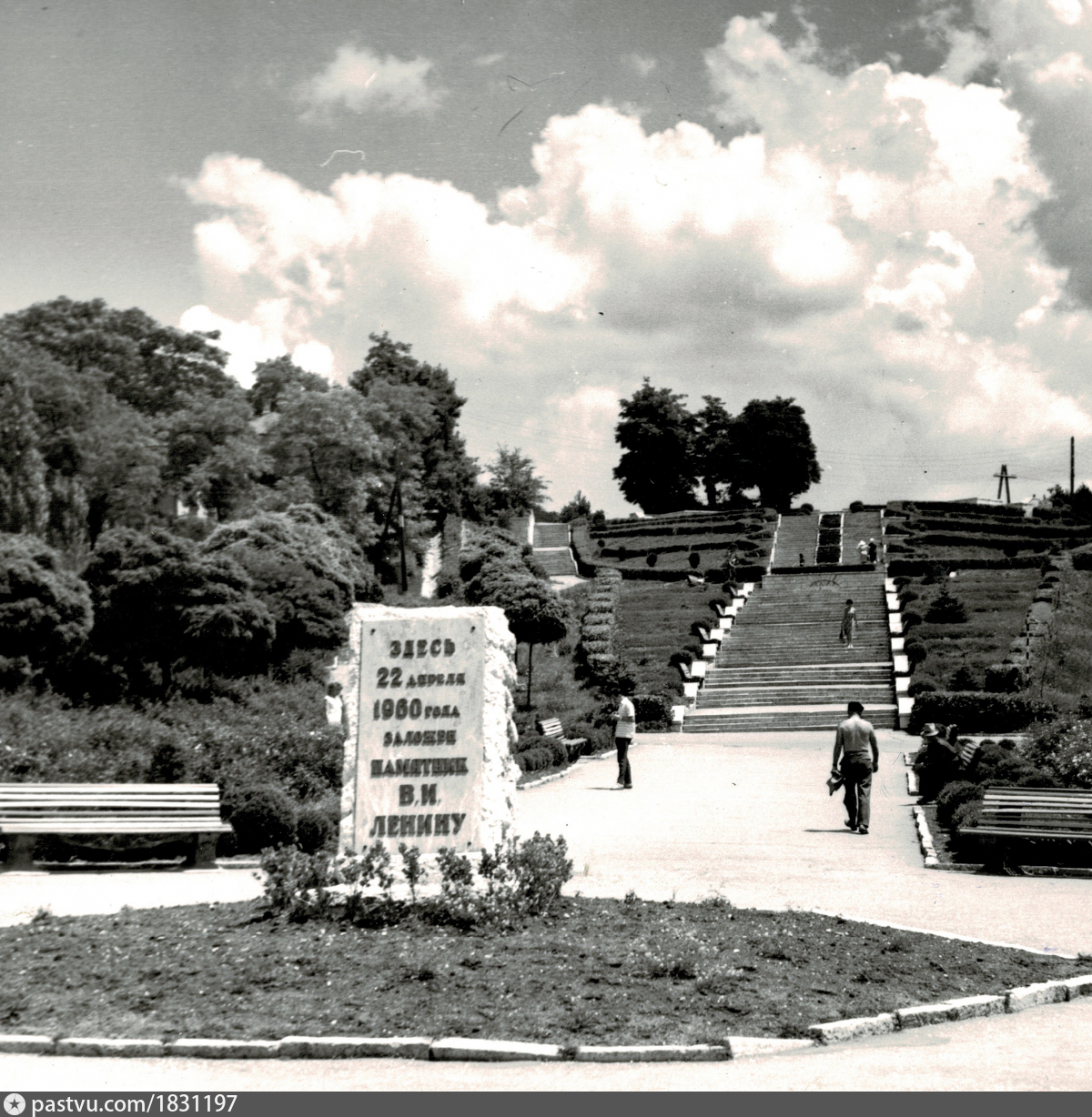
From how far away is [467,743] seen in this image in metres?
9.82

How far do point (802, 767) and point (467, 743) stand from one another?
1409cm

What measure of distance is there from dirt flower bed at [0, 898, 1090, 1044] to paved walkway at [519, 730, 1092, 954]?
1504mm

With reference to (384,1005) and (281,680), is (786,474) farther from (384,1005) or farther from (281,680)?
(384,1005)

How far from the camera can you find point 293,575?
3628 centimetres

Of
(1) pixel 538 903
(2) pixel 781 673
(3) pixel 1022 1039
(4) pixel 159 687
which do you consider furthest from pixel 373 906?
(2) pixel 781 673

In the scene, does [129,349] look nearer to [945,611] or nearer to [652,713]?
[652,713]

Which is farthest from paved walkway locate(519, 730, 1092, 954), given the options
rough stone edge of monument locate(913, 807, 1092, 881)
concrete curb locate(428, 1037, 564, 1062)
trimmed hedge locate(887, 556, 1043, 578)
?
trimmed hedge locate(887, 556, 1043, 578)

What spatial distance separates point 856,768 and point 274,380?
52.9m

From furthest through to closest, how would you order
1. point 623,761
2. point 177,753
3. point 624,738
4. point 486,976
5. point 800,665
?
point 800,665
point 623,761
point 624,738
point 177,753
point 486,976

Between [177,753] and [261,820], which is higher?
[177,753]

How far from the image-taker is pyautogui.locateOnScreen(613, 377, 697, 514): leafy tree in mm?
95250

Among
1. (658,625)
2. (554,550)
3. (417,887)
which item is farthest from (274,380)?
(417,887)

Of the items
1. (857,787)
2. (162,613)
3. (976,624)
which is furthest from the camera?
(976,624)

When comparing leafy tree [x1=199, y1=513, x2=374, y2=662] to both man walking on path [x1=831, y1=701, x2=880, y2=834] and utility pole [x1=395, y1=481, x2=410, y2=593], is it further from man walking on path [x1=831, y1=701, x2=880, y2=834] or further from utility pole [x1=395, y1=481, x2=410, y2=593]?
man walking on path [x1=831, y1=701, x2=880, y2=834]
